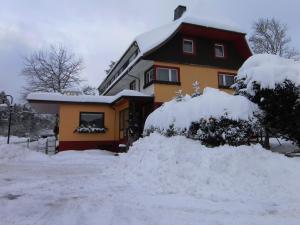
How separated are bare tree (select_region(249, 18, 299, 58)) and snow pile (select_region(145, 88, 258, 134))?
75.1 ft

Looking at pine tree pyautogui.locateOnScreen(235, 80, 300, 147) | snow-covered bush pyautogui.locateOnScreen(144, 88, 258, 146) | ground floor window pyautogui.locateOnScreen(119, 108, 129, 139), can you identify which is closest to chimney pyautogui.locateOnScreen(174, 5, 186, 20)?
ground floor window pyautogui.locateOnScreen(119, 108, 129, 139)

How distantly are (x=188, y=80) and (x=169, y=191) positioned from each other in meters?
12.6

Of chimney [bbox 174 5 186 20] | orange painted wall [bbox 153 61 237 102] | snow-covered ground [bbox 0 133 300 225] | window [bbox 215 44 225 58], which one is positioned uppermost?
chimney [bbox 174 5 186 20]

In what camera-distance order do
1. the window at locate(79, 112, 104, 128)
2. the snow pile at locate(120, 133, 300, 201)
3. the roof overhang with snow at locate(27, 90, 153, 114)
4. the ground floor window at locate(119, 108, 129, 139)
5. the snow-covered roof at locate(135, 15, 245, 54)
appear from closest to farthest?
the snow pile at locate(120, 133, 300, 201) → the roof overhang with snow at locate(27, 90, 153, 114) → the snow-covered roof at locate(135, 15, 245, 54) → the ground floor window at locate(119, 108, 129, 139) → the window at locate(79, 112, 104, 128)

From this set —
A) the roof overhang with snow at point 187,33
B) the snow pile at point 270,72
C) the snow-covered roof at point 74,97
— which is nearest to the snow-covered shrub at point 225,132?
the snow pile at point 270,72

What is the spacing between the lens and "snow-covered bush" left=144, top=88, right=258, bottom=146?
9344mm

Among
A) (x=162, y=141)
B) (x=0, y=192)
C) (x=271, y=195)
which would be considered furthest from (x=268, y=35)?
(x=0, y=192)

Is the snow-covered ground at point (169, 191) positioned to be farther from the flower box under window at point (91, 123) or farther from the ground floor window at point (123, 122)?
the flower box under window at point (91, 123)

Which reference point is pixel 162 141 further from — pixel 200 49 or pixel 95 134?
pixel 200 49

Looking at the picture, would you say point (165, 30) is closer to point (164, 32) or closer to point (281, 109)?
point (164, 32)

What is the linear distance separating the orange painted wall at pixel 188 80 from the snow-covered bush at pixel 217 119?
6.65 m

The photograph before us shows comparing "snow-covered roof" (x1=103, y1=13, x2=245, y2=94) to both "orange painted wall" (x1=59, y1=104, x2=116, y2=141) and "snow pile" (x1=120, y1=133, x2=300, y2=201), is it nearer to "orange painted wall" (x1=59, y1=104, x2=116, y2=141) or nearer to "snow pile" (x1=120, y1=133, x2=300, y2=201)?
"orange painted wall" (x1=59, y1=104, x2=116, y2=141)

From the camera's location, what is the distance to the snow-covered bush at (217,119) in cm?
934

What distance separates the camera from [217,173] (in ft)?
23.9
